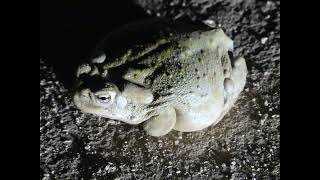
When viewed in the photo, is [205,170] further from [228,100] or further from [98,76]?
[98,76]

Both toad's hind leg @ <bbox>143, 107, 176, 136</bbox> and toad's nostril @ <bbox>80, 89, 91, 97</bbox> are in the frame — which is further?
toad's hind leg @ <bbox>143, 107, 176, 136</bbox>

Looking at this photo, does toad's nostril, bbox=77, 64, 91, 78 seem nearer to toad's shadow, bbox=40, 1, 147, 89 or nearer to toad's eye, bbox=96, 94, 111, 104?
toad's eye, bbox=96, 94, 111, 104

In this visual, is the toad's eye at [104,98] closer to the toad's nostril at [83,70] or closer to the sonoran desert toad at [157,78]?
the sonoran desert toad at [157,78]

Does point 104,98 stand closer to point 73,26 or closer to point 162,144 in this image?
point 162,144

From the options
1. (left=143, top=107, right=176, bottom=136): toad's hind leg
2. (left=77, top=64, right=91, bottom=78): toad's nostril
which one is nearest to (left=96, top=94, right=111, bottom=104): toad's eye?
(left=77, top=64, right=91, bottom=78): toad's nostril

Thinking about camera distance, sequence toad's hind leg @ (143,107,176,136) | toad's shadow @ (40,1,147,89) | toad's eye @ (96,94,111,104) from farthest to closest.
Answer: toad's shadow @ (40,1,147,89) → toad's hind leg @ (143,107,176,136) → toad's eye @ (96,94,111,104)

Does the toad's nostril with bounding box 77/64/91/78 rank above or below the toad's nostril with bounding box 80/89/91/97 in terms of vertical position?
above

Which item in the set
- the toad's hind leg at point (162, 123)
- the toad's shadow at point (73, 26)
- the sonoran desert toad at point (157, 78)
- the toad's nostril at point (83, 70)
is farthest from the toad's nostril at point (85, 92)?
the toad's shadow at point (73, 26)
